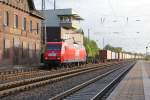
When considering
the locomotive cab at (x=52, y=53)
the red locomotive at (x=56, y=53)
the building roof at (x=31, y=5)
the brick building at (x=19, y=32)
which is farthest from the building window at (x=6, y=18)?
the building roof at (x=31, y=5)

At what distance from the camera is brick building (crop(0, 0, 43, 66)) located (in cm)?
5278

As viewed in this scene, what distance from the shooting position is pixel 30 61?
61469 millimetres

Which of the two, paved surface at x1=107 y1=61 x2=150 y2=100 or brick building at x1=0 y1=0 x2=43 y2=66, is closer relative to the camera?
paved surface at x1=107 y1=61 x2=150 y2=100

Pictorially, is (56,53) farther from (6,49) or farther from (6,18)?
(6,18)

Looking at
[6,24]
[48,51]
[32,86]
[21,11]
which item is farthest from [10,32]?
[32,86]

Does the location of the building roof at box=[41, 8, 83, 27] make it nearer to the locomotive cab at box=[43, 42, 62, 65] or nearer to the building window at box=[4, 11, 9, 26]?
the building window at box=[4, 11, 9, 26]

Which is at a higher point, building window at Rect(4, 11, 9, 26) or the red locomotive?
building window at Rect(4, 11, 9, 26)

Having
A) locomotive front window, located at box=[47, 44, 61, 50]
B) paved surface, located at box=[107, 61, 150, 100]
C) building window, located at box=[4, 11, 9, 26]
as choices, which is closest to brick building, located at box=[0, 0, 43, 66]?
building window, located at box=[4, 11, 9, 26]

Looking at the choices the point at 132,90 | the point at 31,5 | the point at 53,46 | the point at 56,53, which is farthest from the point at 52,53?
the point at 132,90

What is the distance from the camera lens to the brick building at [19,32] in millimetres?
52781

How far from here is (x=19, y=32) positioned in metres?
58.7

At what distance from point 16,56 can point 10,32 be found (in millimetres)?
3117

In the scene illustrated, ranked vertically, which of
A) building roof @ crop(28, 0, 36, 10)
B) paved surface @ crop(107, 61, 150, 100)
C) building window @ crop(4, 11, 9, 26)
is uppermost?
building roof @ crop(28, 0, 36, 10)

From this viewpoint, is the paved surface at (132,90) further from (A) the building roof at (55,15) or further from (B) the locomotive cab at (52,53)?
(A) the building roof at (55,15)
